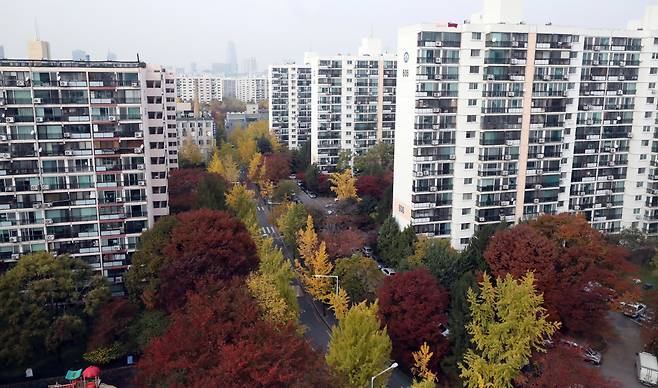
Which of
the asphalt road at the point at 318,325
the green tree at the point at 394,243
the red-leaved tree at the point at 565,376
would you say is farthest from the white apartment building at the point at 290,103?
the red-leaved tree at the point at 565,376

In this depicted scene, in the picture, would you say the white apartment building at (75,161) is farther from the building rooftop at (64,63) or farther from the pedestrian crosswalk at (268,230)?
the pedestrian crosswalk at (268,230)

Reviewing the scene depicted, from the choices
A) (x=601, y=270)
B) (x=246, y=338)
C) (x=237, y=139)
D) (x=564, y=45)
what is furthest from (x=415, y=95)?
(x=237, y=139)

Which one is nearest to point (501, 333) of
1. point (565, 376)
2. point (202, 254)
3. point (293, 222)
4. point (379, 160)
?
point (565, 376)

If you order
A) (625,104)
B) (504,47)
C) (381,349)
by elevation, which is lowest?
(381,349)

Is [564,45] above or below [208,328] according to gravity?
above

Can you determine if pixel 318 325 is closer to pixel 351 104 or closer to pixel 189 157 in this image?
pixel 351 104

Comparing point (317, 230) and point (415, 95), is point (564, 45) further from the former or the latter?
point (317, 230)

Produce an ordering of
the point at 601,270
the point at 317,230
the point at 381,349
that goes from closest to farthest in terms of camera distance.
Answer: the point at 381,349 < the point at 601,270 < the point at 317,230

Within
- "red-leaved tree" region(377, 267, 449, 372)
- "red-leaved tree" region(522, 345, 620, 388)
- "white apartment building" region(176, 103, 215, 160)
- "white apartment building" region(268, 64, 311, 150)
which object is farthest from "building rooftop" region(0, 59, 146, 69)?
"white apartment building" region(268, 64, 311, 150)

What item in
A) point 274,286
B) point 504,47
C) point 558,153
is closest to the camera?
point 274,286
